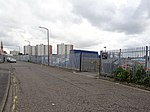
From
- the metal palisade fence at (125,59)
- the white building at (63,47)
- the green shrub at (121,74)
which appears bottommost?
the green shrub at (121,74)

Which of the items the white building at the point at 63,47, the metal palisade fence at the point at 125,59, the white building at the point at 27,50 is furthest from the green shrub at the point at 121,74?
the white building at the point at 27,50

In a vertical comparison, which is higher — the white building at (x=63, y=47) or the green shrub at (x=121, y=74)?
the white building at (x=63, y=47)

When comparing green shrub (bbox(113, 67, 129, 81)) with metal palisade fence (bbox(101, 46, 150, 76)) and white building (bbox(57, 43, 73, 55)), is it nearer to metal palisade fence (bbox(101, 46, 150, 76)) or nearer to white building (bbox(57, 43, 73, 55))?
metal palisade fence (bbox(101, 46, 150, 76))

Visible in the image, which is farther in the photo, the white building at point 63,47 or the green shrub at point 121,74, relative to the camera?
Result: the white building at point 63,47

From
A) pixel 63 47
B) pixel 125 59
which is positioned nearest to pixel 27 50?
pixel 63 47

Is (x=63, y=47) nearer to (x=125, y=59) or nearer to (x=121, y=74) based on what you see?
(x=125, y=59)

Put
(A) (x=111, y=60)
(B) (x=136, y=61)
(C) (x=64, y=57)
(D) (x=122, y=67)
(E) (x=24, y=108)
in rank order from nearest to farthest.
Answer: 1. (E) (x=24, y=108)
2. (B) (x=136, y=61)
3. (D) (x=122, y=67)
4. (A) (x=111, y=60)
5. (C) (x=64, y=57)

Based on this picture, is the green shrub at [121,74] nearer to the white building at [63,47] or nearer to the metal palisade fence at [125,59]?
the metal palisade fence at [125,59]

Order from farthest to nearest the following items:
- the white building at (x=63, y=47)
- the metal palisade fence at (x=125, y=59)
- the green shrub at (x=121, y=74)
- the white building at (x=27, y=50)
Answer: the white building at (x=27, y=50), the white building at (x=63, y=47), the green shrub at (x=121, y=74), the metal palisade fence at (x=125, y=59)

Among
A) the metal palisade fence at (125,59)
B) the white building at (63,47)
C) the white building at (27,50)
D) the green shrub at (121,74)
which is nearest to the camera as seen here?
the metal palisade fence at (125,59)

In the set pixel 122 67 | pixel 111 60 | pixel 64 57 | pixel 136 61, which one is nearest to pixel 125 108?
pixel 136 61

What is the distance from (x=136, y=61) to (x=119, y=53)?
8.92 ft

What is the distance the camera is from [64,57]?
40250 millimetres

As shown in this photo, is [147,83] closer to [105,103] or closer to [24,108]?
[105,103]
